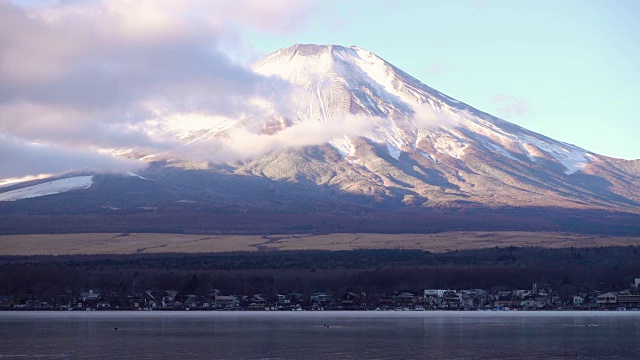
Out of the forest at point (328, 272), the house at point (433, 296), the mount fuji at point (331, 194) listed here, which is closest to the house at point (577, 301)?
the forest at point (328, 272)

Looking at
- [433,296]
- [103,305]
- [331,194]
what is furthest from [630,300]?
[331,194]

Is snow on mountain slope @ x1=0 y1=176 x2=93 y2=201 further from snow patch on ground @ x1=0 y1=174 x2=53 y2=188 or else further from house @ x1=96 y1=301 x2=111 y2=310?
house @ x1=96 y1=301 x2=111 y2=310

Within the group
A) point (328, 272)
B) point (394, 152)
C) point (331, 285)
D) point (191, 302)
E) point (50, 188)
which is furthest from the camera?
point (394, 152)

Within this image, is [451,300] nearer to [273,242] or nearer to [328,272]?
[328,272]

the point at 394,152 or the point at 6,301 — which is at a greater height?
the point at 394,152

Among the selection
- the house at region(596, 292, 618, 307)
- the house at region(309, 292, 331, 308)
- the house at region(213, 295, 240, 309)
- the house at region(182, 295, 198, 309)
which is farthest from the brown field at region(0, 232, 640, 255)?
the house at region(596, 292, 618, 307)

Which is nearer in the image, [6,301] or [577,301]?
[6,301]

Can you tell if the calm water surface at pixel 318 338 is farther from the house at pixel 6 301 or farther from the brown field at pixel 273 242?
the brown field at pixel 273 242
